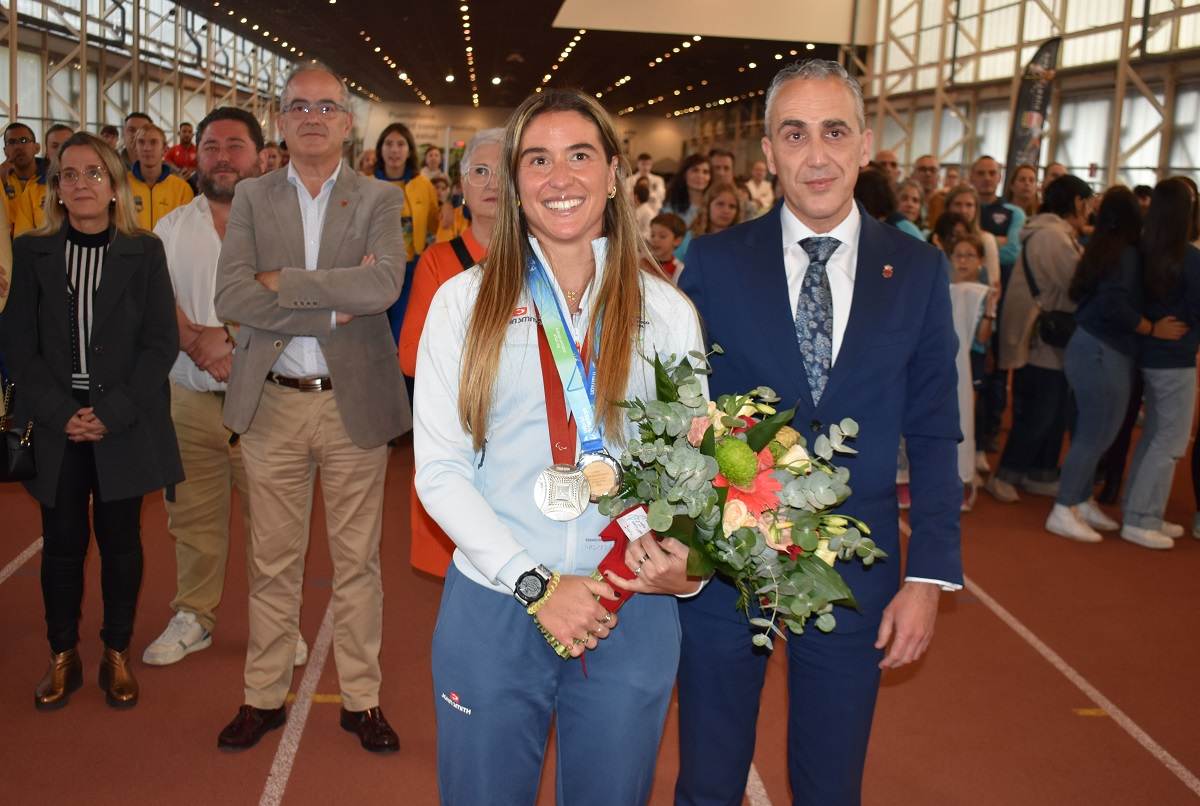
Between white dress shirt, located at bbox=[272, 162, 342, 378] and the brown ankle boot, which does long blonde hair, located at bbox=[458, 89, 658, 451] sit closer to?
white dress shirt, located at bbox=[272, 162, 342, 378]

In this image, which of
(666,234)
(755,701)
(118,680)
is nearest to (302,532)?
(118,680)

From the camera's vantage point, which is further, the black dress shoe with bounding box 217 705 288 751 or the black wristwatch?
the black dress shoe with bounding box 217 705 288 751

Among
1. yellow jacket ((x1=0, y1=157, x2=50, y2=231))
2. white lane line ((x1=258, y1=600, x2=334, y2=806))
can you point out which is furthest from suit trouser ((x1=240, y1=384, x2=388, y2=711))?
yellow jacket ((x1=0, y1=157, x2=50, y2=231))

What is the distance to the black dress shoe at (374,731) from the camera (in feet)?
12.5

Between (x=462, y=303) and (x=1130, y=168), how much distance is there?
16.6 meters

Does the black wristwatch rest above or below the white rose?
below

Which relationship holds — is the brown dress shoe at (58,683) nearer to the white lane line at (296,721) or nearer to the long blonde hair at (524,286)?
the white lane line at (296,721)

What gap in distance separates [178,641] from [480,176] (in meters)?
2.35

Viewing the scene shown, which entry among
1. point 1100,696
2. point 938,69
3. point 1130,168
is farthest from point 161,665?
point 938,69

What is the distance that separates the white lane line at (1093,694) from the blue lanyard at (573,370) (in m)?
3.04

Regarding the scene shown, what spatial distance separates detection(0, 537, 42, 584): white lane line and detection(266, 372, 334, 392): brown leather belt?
2.71m

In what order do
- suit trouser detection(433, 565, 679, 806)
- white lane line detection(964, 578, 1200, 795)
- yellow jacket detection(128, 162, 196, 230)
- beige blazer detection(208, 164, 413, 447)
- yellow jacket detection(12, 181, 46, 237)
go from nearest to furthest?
suit trouser detection(433, 565, 679, 806), beige blazer detection(208, 164, 413, 447), white lane line detection(964, 578, 1200, 795), yellow jacket detection(128, 162, 196, 230), yellow jacket detection(12, 181, 46, 237)

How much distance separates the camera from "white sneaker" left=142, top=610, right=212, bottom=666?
14.7 ft

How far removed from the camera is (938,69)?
21.3 metres
